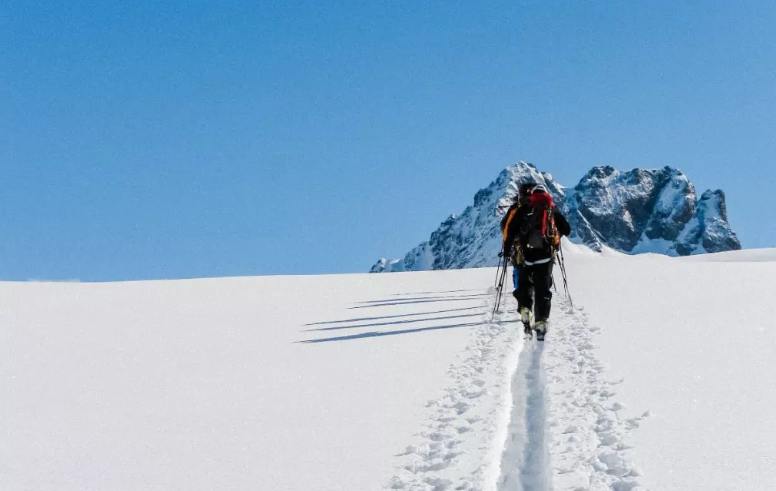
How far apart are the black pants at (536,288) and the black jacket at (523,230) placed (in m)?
0.18

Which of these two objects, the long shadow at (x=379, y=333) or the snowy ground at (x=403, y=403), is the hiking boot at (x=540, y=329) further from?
the long shadow at (x=379, y=333)

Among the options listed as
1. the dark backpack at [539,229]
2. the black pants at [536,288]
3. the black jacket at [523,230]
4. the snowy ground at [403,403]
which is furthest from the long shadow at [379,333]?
the dark backpack at [539,229]

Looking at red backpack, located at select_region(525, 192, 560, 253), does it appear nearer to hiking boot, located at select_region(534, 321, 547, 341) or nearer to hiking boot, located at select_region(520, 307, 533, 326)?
hiking boot, located at select_region(520, 307, 533, 326)

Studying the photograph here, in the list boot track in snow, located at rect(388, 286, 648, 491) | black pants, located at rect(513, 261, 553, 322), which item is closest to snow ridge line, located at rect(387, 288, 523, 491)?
boot track in snow, located at rect(388, 286, 648, 491)

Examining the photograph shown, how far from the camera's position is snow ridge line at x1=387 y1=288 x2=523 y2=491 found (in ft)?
16.3

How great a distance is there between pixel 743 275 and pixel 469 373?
1614 cm

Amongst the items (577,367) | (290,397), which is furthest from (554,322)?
(290,397)

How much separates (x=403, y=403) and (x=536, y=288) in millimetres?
5154

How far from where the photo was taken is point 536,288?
11.5m

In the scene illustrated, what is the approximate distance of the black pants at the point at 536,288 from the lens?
11.0 m

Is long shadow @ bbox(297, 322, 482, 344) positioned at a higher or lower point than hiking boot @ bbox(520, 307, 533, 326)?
higher

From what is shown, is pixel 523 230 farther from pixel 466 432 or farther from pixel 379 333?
pixel 466 432

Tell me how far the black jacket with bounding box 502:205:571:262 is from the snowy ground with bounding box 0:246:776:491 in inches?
55.7

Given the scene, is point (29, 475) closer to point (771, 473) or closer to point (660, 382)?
point (771, 473)
